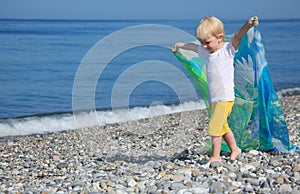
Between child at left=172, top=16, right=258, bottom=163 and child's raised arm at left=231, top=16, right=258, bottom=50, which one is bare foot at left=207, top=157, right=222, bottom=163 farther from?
child's raised arm at left=231, top=16, right=258, bottom=50

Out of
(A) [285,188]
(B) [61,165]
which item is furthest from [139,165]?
(A) [285,188]

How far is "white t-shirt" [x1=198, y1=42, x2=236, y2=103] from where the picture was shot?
5.58m

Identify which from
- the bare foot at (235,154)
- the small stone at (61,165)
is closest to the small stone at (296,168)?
the bare foot at (235,154)

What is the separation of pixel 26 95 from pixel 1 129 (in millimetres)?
3758

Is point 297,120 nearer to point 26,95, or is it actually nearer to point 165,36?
point 26,95

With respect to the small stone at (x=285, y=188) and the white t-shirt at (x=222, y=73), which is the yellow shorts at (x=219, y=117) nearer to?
the white t-shirt at (x=222, y=73)

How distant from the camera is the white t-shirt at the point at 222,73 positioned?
18.3 feet

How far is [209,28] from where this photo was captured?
542 cm

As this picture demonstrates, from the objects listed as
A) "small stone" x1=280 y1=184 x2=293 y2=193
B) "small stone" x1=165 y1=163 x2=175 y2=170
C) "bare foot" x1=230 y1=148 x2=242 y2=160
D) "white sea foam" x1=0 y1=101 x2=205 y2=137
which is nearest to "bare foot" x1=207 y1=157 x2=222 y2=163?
"bare foot" x1=230 y1=148 x2=242 y2=160

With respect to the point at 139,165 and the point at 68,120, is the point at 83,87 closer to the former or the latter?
the point at 139,165

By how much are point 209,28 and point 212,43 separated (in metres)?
0.17

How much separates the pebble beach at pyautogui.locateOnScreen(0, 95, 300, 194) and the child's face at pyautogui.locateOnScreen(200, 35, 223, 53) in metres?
1.16

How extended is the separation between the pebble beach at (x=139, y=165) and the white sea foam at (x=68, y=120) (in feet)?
3.93

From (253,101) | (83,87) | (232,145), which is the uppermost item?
(253,101)
